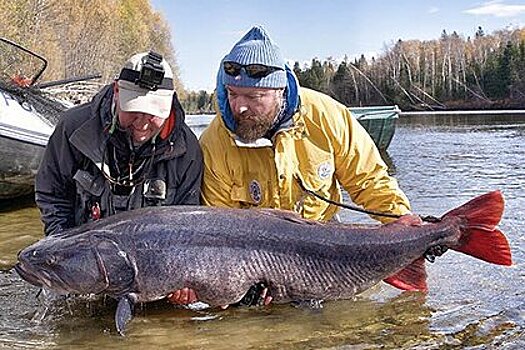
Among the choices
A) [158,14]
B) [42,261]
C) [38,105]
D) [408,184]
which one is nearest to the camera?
[42,261]

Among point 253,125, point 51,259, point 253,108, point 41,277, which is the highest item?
point 253,108

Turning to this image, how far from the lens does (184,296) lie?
181 inches

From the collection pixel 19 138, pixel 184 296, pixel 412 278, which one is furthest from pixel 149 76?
pixel 19 138

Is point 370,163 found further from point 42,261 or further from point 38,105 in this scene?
point 38,105

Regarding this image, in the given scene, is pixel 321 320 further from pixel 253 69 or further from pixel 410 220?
pixel 253 69

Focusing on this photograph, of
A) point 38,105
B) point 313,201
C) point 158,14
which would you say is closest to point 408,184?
point 38,105

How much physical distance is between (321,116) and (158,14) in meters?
76.9

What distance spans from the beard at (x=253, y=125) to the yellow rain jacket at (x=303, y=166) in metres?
0.22

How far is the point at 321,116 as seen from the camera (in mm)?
5445

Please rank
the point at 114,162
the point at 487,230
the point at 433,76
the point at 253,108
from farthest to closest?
1. the point at 433,76
2. the point at 114,162
3. the point at 253,108
4. the point at 487,230

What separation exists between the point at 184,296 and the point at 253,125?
1314 mm

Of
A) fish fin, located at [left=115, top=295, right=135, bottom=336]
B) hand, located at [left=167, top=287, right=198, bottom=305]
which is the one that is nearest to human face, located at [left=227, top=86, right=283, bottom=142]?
hand, located at [left=167, top=287, right=198, bottom=305]

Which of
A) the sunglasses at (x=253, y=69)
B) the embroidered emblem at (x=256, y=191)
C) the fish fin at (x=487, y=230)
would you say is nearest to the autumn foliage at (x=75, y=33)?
the embroidered emblem at (x=256, y=191)

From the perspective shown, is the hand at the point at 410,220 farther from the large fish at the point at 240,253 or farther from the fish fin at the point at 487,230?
the fish fin at the point at 487,230
